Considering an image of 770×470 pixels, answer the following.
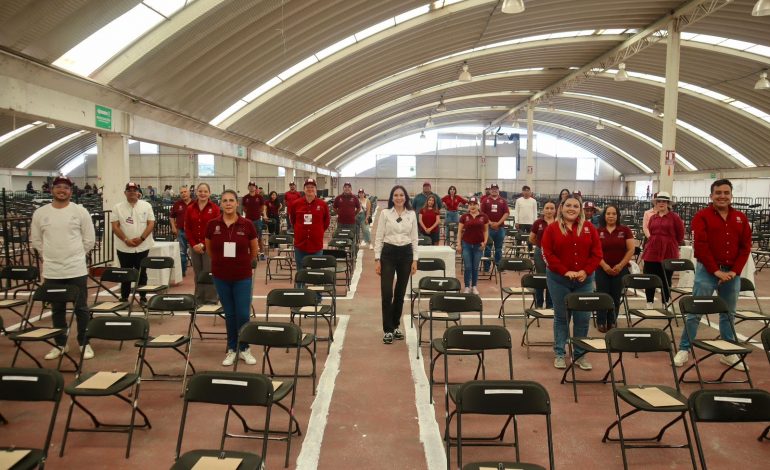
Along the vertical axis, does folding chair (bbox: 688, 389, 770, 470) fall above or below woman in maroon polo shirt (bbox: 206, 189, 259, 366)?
below

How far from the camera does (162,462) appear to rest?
3613 millimetres

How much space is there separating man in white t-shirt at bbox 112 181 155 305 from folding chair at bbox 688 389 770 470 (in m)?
6.64

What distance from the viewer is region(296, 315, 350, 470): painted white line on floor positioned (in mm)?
3697

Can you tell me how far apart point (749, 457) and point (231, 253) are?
450cm

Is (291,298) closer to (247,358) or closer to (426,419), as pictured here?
(247,358)

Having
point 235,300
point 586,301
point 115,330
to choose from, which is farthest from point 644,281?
point 115,330

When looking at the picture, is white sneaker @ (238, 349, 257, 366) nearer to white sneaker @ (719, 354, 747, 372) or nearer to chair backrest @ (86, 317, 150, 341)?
chair backrest @ (86, 317, 150, 341)

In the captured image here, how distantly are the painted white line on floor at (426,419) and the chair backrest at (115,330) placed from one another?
2310 mm

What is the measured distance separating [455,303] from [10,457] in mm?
3705

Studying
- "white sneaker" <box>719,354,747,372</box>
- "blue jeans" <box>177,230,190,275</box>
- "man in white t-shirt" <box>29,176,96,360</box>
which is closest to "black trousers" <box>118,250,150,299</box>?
"man in white t-shirt" <box>29,176,96,360</box>

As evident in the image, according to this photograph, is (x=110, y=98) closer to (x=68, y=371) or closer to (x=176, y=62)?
(x=176, y=62)

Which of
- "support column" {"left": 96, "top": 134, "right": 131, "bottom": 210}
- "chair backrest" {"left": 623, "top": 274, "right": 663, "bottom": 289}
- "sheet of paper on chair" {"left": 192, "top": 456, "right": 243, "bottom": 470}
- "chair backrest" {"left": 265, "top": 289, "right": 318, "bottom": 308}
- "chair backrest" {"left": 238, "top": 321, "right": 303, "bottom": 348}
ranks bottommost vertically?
"sheet of paper on chair" {"left": 192, "top": 456, "right": 243, "bottom": 470}

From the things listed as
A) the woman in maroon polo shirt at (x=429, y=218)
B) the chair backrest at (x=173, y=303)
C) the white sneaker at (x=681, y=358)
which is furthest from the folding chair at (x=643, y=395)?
the woman in maroon polo shirt at (x=429, y=218)

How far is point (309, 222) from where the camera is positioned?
7.21m
